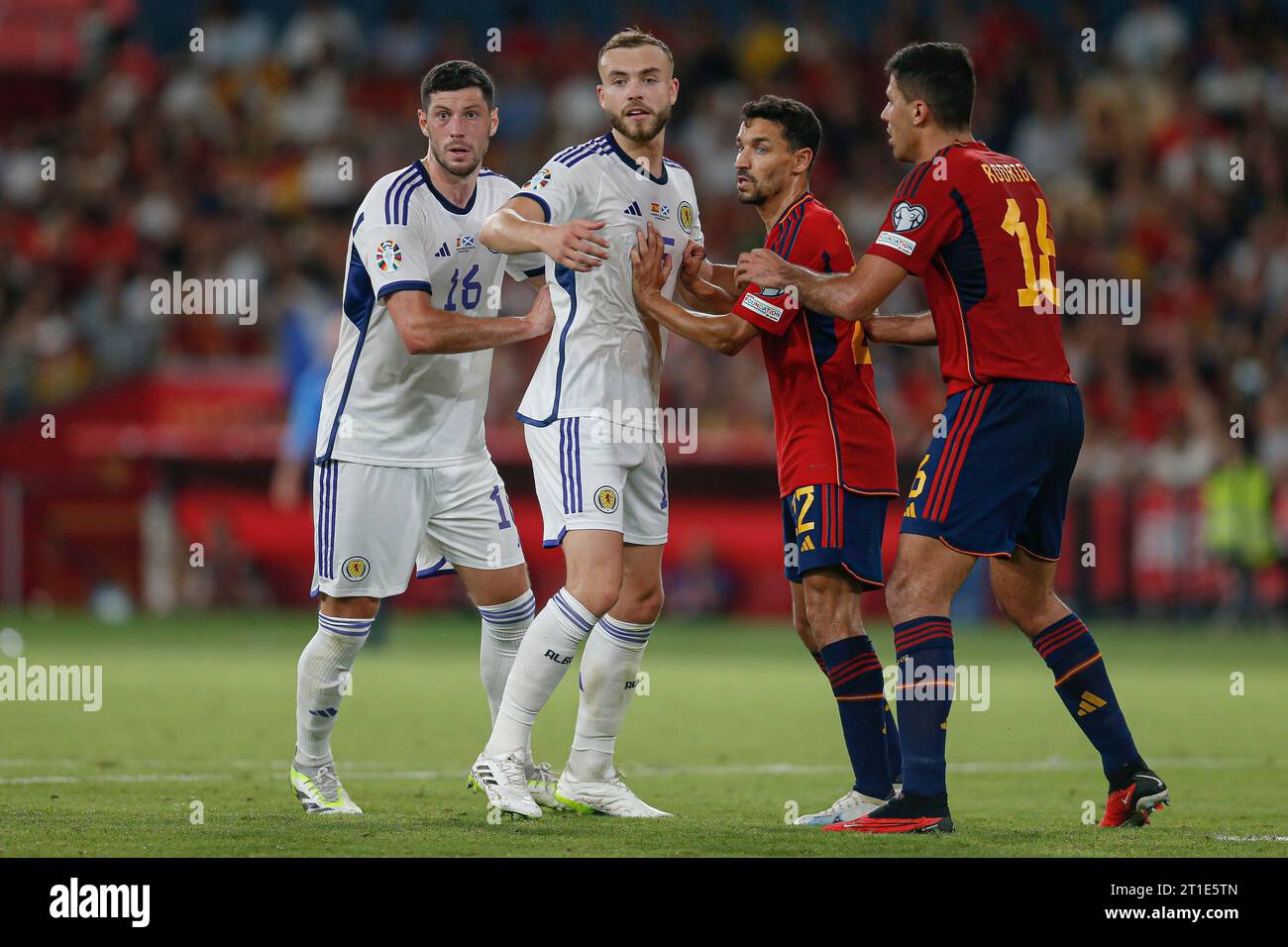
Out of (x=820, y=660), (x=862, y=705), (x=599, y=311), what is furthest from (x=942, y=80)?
(x=862, y=705)

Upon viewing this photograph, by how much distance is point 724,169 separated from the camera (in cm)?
2264

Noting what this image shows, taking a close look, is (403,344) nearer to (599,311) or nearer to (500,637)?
(599,311)

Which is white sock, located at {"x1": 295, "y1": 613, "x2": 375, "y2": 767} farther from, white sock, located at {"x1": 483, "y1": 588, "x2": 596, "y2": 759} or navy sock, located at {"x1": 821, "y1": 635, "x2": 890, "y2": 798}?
navy sock, located at {"x1": 821, "y1": 635, "x2": 890, "y2": 798}

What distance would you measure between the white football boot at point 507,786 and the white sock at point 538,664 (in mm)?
43

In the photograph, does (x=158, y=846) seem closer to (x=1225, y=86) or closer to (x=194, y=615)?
(x=194, y=615)

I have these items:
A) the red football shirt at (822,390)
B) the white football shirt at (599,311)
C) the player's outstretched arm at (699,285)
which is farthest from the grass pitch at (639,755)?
the player's outstretched arm at (699,285)

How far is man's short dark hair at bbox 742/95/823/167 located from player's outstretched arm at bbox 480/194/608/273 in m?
0.84

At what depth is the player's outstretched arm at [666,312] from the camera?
660 centimetres

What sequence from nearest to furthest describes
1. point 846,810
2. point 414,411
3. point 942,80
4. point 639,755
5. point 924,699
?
point 924,699
point 942,80
point 846,810
point 414,411
point 639,755

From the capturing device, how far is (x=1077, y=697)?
21.5ft

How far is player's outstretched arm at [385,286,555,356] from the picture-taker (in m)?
6.70

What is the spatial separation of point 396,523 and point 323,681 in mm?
694

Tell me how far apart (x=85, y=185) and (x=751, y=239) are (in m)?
9.56

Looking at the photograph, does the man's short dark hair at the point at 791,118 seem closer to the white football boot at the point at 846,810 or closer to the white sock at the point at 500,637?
the white sock at the point at 500,637
